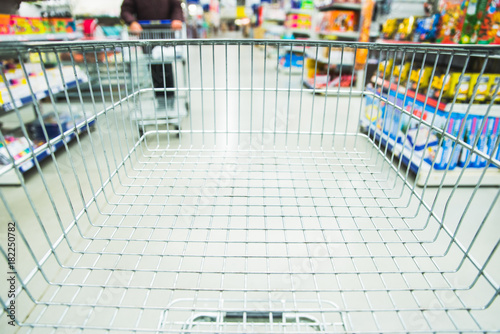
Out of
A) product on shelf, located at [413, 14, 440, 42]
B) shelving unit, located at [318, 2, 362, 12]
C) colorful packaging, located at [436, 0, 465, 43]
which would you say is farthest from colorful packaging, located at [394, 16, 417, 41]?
shelving unit, located at [318, 2, 362, 12]

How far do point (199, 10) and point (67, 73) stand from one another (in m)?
22.8

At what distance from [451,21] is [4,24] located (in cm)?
323

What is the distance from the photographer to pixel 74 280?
117 centimetres

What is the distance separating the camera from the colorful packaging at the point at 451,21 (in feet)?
6.29

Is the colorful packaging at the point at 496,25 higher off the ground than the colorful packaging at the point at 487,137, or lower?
higher

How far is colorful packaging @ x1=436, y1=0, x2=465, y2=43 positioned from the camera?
1.92 meters

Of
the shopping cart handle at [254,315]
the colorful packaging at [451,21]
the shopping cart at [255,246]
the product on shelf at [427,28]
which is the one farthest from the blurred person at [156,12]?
the shopping cart handle at [254,315]

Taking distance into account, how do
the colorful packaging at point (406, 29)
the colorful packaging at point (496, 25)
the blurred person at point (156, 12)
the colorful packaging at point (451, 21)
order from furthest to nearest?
the blurred person at point (156, 12) < the colorful packaging at point (406, 29) < the colorful packaging at point (451, 21) < the colorful packaging at point (496, 25)

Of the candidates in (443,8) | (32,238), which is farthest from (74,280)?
(443,8)

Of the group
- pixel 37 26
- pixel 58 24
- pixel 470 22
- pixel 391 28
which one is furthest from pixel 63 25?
pixel 470 22

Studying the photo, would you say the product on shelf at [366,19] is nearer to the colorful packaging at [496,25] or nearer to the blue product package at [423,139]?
the blue product package at [423,139]

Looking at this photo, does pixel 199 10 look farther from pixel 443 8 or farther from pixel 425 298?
pixel 425 298

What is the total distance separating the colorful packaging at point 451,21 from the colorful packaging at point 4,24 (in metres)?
3.18

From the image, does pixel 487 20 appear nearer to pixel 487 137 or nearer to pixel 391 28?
pixel 487 137
